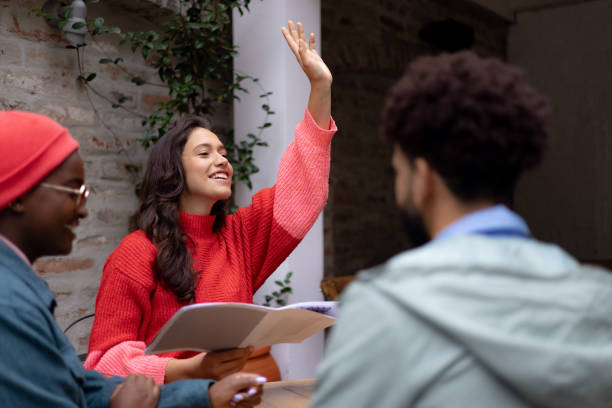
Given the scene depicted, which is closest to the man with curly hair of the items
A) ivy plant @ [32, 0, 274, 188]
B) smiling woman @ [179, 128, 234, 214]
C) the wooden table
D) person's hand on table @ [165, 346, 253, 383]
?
person's hand on table @ [165, 346, 253, 383]

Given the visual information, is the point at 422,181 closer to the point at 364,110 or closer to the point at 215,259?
the point at 215,259

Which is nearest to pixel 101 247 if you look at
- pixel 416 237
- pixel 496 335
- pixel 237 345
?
pixel 237 345

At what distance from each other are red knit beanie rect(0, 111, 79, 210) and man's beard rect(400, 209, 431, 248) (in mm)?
649

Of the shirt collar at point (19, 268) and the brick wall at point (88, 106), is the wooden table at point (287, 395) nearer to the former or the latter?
the shirt collar at point (19, 268)

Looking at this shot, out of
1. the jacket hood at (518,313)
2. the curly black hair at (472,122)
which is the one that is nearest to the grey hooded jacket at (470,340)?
the jacket hood at (518,313)

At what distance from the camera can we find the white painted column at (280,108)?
313 cm

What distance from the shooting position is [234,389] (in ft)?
4.19

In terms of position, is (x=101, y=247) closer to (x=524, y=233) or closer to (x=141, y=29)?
(x=141, y=29)

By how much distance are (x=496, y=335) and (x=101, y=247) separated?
257cm

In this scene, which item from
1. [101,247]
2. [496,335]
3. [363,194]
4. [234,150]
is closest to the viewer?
[496,335]

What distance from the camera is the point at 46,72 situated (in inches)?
107

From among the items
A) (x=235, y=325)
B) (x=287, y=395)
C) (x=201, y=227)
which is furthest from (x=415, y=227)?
(x=201, y=227)

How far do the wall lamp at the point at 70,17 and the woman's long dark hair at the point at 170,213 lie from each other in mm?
923

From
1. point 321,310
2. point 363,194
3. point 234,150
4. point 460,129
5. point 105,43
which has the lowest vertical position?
point 363,194
